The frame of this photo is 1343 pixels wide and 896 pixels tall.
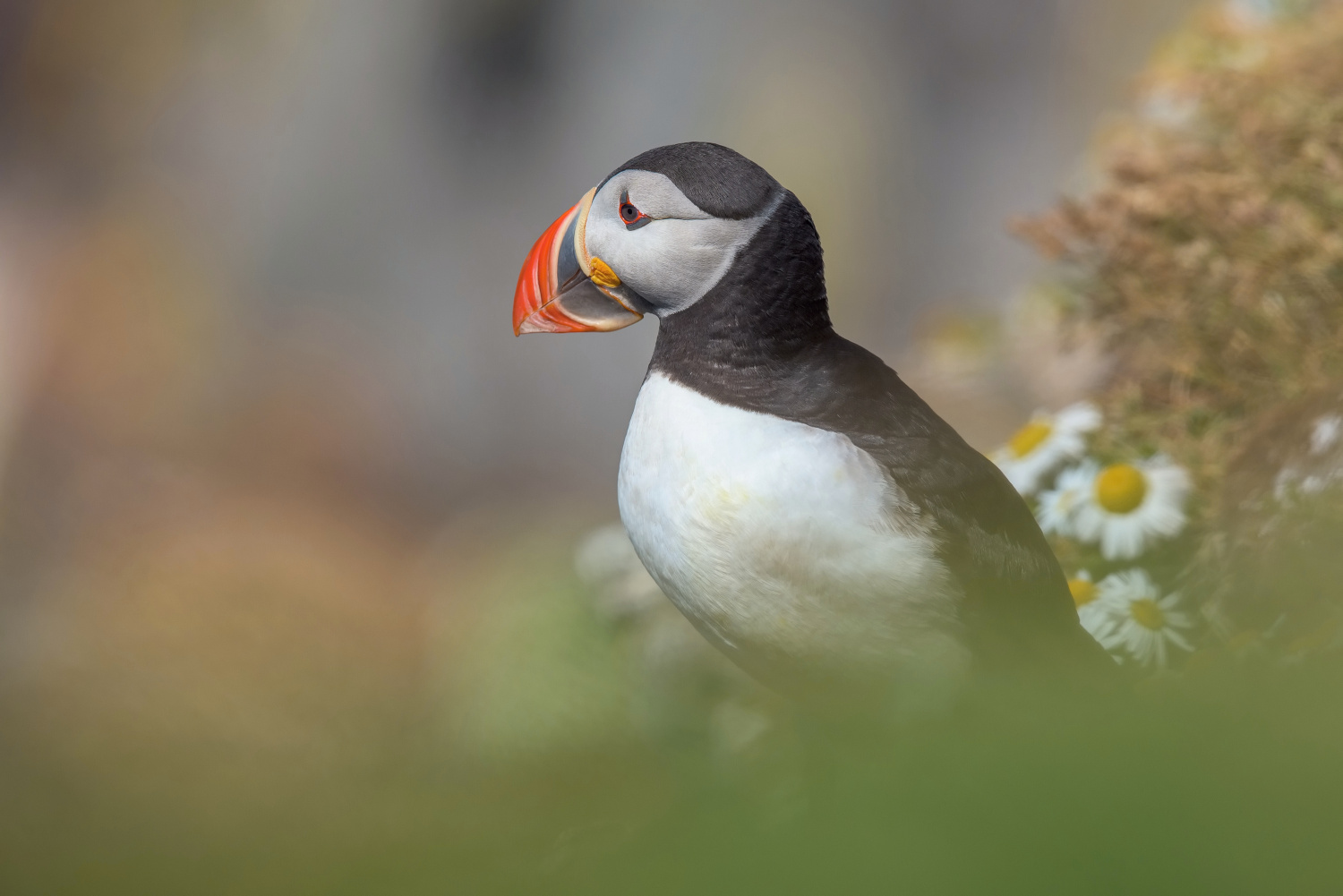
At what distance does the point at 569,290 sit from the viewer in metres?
1.96

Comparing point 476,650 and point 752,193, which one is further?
point 476,650

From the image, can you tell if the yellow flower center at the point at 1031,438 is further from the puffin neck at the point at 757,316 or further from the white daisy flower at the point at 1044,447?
the puffin neck at the point at 757,316

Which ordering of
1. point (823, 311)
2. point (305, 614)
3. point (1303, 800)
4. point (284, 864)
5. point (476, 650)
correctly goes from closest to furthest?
point (1303, 800), point (284, 864), point (823, 311), point (476, 650), point (305, 614)

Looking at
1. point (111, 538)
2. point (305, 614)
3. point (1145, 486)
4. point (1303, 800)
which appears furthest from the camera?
point (111, 538)

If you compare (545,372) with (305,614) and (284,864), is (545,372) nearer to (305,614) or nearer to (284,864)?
(305,614)

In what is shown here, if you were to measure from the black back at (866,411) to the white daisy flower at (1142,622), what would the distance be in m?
0.32

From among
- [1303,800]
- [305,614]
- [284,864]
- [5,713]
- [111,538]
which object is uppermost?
[111,538]

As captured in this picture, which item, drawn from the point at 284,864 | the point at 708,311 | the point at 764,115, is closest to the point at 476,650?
the point at 708,311

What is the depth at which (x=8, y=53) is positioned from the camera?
22.8 ft

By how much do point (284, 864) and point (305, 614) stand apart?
5.52 metres

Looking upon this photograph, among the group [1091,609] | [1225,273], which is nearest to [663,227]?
[1091,609]

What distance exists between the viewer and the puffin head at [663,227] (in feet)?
5.71

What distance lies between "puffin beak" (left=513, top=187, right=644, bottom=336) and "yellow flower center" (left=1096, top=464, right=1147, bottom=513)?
47.9 inches

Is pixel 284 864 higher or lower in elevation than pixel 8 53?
lower
